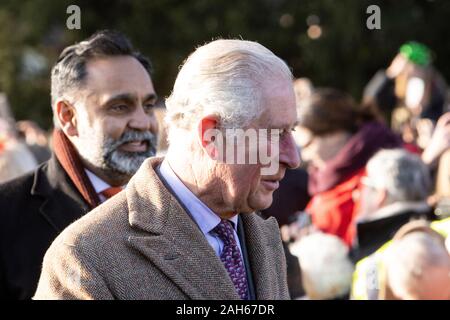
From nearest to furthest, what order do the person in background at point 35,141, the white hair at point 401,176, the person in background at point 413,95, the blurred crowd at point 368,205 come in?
the blurred crowd at point 368,205, the white hair at point 401,176, the person in background at point 413,95, the person in background at point 35,141

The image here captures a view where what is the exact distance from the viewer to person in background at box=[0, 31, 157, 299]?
397 centimetres

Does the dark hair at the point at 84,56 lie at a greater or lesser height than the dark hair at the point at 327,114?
greater

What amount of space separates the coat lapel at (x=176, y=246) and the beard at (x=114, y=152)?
1401 millimetres

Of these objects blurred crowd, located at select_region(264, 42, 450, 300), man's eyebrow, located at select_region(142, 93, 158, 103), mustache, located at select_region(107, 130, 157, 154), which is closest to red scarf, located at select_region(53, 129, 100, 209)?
mustache, located at select_region(107, 130, 157, 154)

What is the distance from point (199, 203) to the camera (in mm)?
2834

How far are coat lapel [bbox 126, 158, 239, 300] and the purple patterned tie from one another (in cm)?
10

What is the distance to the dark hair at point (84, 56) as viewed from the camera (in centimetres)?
435

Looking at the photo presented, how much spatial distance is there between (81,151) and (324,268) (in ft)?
4.63

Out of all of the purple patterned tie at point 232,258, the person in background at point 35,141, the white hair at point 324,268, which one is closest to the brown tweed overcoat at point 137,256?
the purple patterned tie at point 232,258

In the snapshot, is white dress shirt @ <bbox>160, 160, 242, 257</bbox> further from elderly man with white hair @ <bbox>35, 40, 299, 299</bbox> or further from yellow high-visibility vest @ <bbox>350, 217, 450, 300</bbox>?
yellow high-visibility vest @ <bbox>350, 217, 450, 300</bbox>

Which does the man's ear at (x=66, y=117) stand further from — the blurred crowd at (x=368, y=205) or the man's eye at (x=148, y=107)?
the blurred crowd at (x=368, y=205)

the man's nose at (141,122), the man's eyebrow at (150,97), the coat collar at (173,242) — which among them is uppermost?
the man's eyebrow at (150,97)

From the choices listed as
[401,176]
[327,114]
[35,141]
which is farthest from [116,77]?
[35,141]
